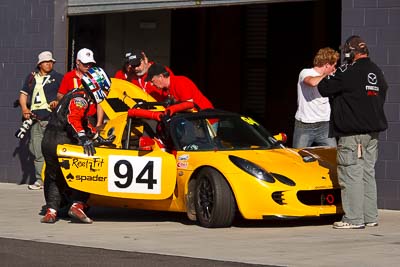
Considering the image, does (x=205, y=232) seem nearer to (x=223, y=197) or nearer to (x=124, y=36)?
(x=223, y=197)

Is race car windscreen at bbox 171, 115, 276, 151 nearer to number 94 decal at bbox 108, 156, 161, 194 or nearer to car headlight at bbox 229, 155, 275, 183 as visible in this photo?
number 94 decal at bbox 108, 156, 161, 194

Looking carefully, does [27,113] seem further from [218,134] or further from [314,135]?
[218,134]

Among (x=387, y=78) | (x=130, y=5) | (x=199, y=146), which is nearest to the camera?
(x=199, y=146)

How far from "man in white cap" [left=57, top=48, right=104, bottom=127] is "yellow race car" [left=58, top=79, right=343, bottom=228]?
74 cm

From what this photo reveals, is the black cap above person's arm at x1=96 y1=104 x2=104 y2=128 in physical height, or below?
above

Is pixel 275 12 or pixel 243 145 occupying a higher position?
pixel 275 12

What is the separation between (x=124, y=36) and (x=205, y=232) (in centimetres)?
809

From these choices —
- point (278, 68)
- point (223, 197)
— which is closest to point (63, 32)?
point (278, 68)

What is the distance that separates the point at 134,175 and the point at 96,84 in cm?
107

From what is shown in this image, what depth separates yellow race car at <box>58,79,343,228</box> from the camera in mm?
12117

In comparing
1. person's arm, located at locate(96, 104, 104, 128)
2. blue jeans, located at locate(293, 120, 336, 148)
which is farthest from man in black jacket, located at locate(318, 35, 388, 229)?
person's arm, located at locate(96, 104, 104, 128)

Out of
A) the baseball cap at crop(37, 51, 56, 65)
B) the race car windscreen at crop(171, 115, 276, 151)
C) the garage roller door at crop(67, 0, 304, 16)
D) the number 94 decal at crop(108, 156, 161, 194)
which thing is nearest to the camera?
the number 94 decal at crop(108, 156, 161, 194)

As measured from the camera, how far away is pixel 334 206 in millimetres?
12484

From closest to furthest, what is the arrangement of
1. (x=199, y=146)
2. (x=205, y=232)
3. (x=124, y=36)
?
1. (x=205, y=232)
2. (x=199, y=146)
3. (x=124, y=36)
